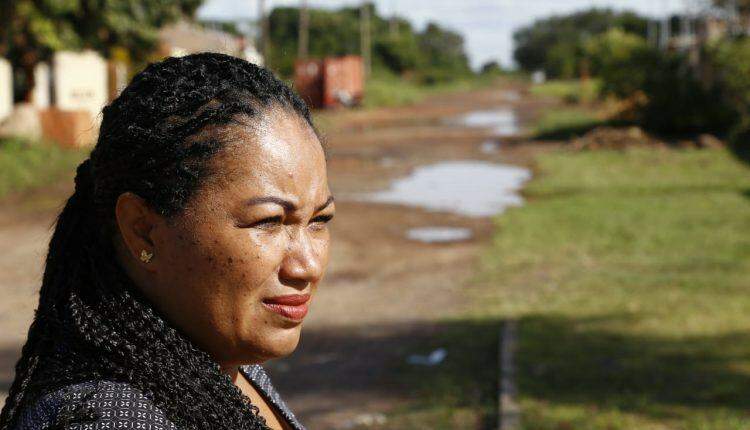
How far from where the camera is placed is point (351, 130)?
3014 centimetres

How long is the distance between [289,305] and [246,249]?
0.13 meters

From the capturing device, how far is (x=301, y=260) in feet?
5.18

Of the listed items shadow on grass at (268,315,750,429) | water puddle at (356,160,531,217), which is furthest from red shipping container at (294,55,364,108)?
shadow on grass at (268,315,750,429)

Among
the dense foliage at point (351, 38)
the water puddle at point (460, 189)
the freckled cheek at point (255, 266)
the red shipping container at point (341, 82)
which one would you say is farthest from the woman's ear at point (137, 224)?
the dense foliage at point (351, 38)

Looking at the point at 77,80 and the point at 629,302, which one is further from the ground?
the point at 77,80

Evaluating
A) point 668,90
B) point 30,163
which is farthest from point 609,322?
point 668,90

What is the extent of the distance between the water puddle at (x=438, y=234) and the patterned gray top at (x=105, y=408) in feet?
33.5

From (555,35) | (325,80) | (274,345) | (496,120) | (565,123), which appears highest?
(274,345)

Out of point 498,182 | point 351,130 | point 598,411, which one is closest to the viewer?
point 598,411

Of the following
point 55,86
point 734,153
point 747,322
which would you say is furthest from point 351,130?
point 747,322

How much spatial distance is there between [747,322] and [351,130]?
2321 cm

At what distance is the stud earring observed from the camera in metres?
1.50

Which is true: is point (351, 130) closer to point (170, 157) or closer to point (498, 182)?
point (498, 182)

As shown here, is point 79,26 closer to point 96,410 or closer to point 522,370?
point 522,370
